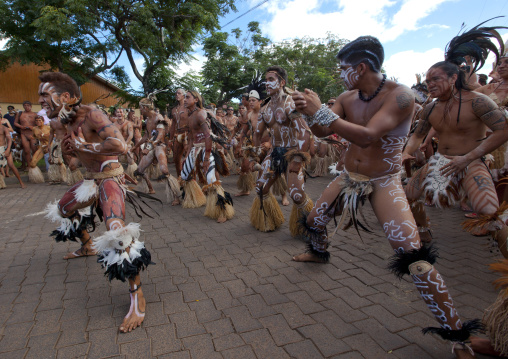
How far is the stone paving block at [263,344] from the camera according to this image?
2006 millimetres

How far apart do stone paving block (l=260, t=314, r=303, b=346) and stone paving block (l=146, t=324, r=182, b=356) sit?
0.65 metres

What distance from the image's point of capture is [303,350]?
2.04m

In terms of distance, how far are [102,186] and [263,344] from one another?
1.90 metres

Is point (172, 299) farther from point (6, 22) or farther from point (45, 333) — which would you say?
point (6, 22)

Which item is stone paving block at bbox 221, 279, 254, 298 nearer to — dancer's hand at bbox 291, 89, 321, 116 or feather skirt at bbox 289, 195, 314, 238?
feather skirt at bbox 289, 195, 314, 238

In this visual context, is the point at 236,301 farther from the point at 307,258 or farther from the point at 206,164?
the point at 206,164

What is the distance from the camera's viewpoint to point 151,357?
2.00 metres

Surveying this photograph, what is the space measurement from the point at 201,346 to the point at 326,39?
36.8 m

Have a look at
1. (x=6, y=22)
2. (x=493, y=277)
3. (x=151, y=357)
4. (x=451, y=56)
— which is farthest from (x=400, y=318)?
(x=6, y=22)

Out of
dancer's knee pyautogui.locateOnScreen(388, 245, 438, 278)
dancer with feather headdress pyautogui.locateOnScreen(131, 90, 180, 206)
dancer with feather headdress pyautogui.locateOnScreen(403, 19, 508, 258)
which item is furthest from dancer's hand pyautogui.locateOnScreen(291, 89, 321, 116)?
dancer with feather headdress pyautogui.locateOnScreen(131, 90, 180, 206)

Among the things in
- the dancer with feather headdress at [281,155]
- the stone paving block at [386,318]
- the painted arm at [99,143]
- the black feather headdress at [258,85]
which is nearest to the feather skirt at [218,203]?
the dancer with feather headdress at [281,155]

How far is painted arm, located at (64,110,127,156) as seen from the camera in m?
2.62

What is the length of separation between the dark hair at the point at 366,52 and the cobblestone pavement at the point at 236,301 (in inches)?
73.8

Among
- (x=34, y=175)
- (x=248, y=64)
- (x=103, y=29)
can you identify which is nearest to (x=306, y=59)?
(x=248, y=64)
